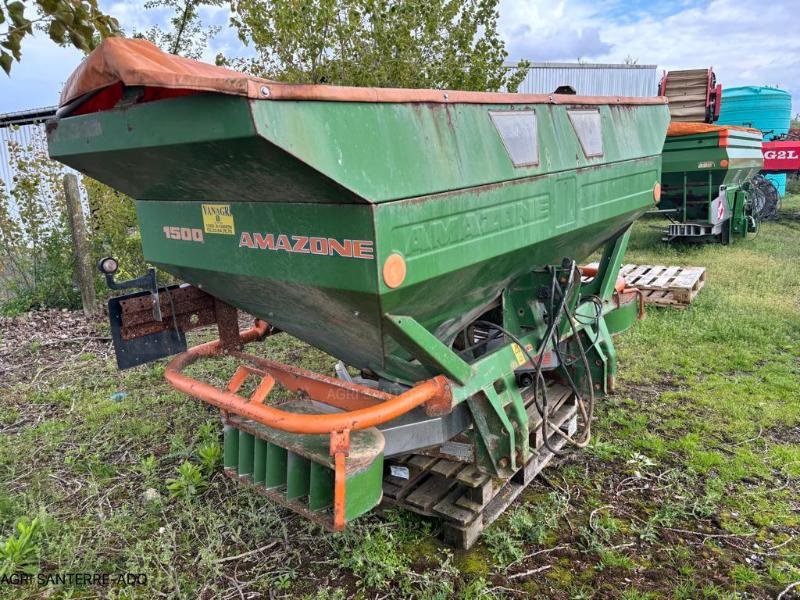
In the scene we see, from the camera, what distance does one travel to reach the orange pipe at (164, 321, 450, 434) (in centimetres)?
212

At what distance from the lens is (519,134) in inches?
107

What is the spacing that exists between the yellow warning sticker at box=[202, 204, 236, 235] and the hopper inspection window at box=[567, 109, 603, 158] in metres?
1.85

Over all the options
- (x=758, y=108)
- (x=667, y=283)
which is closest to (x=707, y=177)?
(x=667, y=283)

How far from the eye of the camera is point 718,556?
9.22 ft

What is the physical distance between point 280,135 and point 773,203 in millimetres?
13108

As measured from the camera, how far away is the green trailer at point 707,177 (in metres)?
8.43

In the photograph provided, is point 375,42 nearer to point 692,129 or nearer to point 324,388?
point 324,388

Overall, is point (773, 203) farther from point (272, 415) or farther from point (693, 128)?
point (272, 415)

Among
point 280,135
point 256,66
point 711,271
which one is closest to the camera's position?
point 280,135

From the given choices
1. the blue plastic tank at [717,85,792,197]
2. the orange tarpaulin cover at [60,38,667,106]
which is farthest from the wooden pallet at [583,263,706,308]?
the blue plastic tank at [717,85,792,197]

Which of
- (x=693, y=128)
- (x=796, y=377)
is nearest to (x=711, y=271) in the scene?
(x=693, y=128)

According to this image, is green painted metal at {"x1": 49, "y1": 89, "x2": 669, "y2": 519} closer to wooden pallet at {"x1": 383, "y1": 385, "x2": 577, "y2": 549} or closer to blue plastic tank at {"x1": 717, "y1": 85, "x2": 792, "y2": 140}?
wooden pallet at {"x1": 383, "y1": 385, "x2": 577, "y2": 549}

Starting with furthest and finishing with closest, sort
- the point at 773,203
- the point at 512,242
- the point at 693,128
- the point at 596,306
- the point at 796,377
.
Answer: the point at 773,203, the point at 693,128, the point at 796,377, the point at 596,306, the point at 512,242

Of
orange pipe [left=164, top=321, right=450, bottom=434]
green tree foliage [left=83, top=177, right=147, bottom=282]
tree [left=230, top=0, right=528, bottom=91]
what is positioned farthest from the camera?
green tree foliage [left=83, top=177, right=147, bottom=282]
